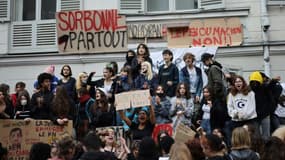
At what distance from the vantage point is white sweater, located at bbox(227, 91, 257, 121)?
8.02 m

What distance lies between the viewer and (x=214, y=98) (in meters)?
8.48

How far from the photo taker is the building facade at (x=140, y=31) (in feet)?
38.4

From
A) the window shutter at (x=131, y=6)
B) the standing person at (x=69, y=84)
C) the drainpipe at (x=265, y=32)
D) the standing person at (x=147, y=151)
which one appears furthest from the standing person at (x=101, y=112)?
the drainpipe at (x=265, y=32)

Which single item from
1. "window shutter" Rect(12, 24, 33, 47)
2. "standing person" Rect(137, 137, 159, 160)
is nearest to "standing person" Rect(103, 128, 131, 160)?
"standing person" Rect(137, 137, 159, 160)

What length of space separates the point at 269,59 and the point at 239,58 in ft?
2.23

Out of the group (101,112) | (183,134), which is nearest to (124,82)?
(101,112)

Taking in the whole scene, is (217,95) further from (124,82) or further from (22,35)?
(22,35)

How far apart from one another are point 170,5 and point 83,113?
4.84m

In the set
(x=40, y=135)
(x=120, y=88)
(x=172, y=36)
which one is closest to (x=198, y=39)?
(x=172, y=36)

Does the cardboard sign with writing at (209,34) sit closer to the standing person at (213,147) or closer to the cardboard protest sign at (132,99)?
the cardboard protest sign at (132,99)

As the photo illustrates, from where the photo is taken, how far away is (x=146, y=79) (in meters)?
9.21

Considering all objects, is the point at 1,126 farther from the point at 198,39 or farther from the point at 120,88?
the point at 198,39

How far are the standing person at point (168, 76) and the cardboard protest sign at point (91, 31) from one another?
297 cm

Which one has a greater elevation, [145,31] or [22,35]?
[22,35]
